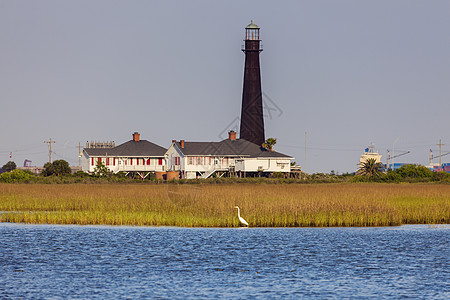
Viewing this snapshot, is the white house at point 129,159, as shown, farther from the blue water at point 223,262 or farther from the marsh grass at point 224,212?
the blue water at point 223,262

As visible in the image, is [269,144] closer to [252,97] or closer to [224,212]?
[252,97]

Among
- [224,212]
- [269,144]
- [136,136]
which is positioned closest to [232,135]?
[269,144]

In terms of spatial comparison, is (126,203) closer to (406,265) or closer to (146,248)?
(146,248)

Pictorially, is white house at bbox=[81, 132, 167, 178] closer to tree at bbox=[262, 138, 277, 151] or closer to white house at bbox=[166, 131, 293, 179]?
white house at bbox=[166, 131, 293, 179]

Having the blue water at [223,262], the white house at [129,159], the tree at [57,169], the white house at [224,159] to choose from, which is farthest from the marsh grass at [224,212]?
the white house at [129,159]

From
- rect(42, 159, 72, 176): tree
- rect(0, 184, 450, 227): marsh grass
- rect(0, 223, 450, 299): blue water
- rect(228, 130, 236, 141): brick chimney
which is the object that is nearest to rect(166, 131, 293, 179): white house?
rect(228, 130, 236, 141): brick chimney

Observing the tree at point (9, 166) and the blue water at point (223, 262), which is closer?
the blue water at point (223, 262)

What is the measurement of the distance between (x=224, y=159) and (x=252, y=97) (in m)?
10.0

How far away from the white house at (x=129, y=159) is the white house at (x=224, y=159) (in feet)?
9.21

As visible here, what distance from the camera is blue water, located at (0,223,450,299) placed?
1866 cm

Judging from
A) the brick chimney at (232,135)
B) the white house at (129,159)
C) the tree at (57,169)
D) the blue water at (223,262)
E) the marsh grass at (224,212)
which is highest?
the brick chimney at (232,135)

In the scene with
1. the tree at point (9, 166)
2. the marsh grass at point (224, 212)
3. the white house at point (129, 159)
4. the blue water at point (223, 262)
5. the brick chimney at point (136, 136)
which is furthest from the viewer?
the tree at point (9, 166)

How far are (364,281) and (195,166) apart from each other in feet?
238

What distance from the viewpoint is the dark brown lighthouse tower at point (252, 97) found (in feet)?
318
